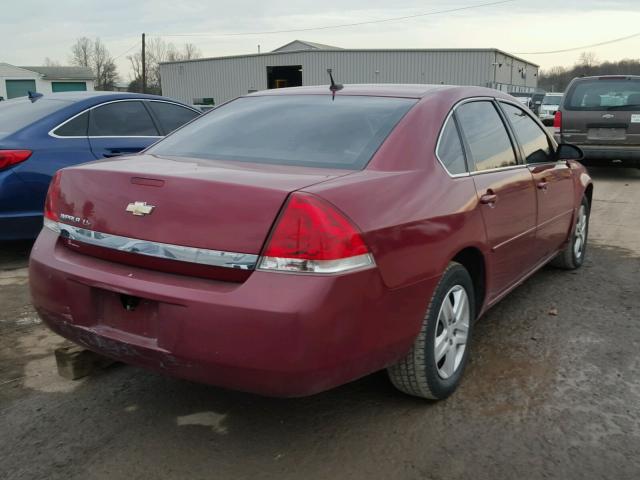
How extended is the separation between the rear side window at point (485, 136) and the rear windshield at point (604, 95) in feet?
25.3

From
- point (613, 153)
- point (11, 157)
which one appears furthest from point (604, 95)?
point (11, 157)

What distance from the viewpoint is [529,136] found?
14.4 ft

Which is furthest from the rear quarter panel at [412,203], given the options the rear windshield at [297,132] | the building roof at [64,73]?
the building roof at [64,73]

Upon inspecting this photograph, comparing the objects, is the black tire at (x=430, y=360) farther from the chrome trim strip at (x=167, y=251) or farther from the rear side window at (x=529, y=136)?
the rear side window at (x=529, y=136)

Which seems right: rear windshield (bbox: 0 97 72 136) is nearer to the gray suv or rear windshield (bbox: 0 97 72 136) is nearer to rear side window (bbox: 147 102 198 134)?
rear side window (bbox: 147 102 198 134)

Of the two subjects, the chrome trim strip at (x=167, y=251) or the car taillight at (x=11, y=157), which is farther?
the car taillight at (x=11, y=157)

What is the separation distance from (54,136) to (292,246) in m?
4.07

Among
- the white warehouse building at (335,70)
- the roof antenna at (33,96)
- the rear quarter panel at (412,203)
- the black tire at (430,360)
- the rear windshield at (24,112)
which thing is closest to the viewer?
the rear quarter panel at (412,203)

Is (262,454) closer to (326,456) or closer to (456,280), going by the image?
(326,456)

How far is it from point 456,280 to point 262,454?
1.20m

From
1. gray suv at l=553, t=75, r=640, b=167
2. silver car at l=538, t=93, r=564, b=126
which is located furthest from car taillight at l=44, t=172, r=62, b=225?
silver car at l=538, t=93, r=564, b=126

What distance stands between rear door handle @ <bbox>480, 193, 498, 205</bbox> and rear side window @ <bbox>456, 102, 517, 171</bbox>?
A: 163 mm

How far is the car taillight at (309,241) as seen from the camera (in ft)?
7.45

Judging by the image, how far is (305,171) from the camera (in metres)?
2.72
